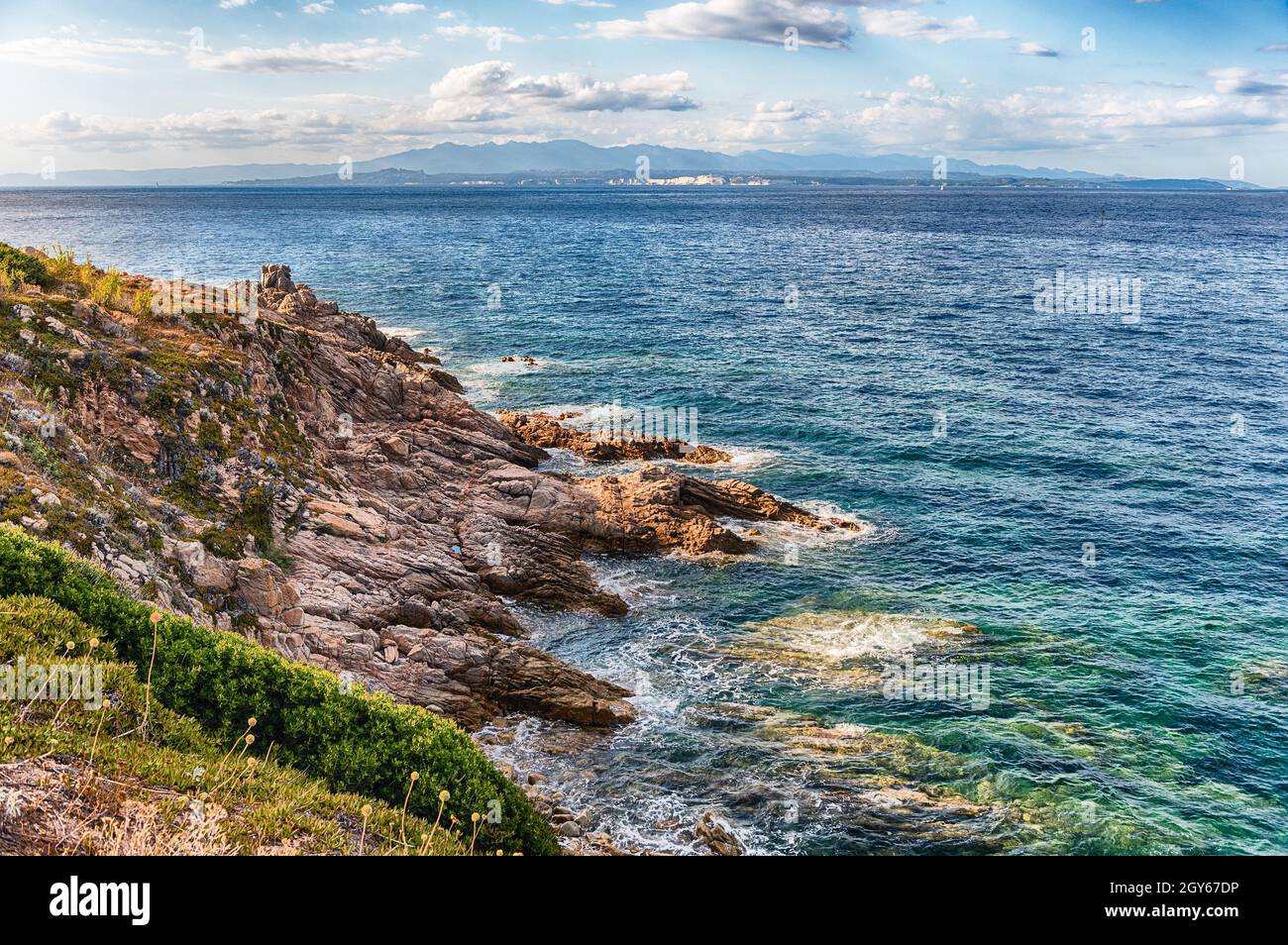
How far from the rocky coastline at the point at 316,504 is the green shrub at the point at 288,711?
14.2ft

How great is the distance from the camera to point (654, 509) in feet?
134

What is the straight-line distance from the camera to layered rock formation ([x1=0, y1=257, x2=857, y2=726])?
919 inches

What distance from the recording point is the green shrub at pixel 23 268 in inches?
1142

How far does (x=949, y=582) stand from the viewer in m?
37.1

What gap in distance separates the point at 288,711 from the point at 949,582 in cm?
2896

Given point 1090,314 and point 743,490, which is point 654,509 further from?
point 1090,314

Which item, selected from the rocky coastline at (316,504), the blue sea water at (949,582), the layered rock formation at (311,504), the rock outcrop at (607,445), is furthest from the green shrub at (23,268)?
the rock outcrop at (607,445)

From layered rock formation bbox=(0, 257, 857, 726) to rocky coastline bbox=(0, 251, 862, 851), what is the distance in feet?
0.26

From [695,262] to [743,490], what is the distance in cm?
10462

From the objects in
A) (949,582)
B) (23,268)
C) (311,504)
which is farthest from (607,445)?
(23,268)

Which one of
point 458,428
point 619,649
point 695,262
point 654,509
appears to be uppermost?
point 695,262

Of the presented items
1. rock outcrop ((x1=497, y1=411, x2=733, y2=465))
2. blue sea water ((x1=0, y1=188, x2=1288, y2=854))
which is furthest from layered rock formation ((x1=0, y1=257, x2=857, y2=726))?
rock outcrop ((x1=497, y1=411, x2=733, y2=465))

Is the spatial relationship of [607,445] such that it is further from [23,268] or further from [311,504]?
[23,268]
